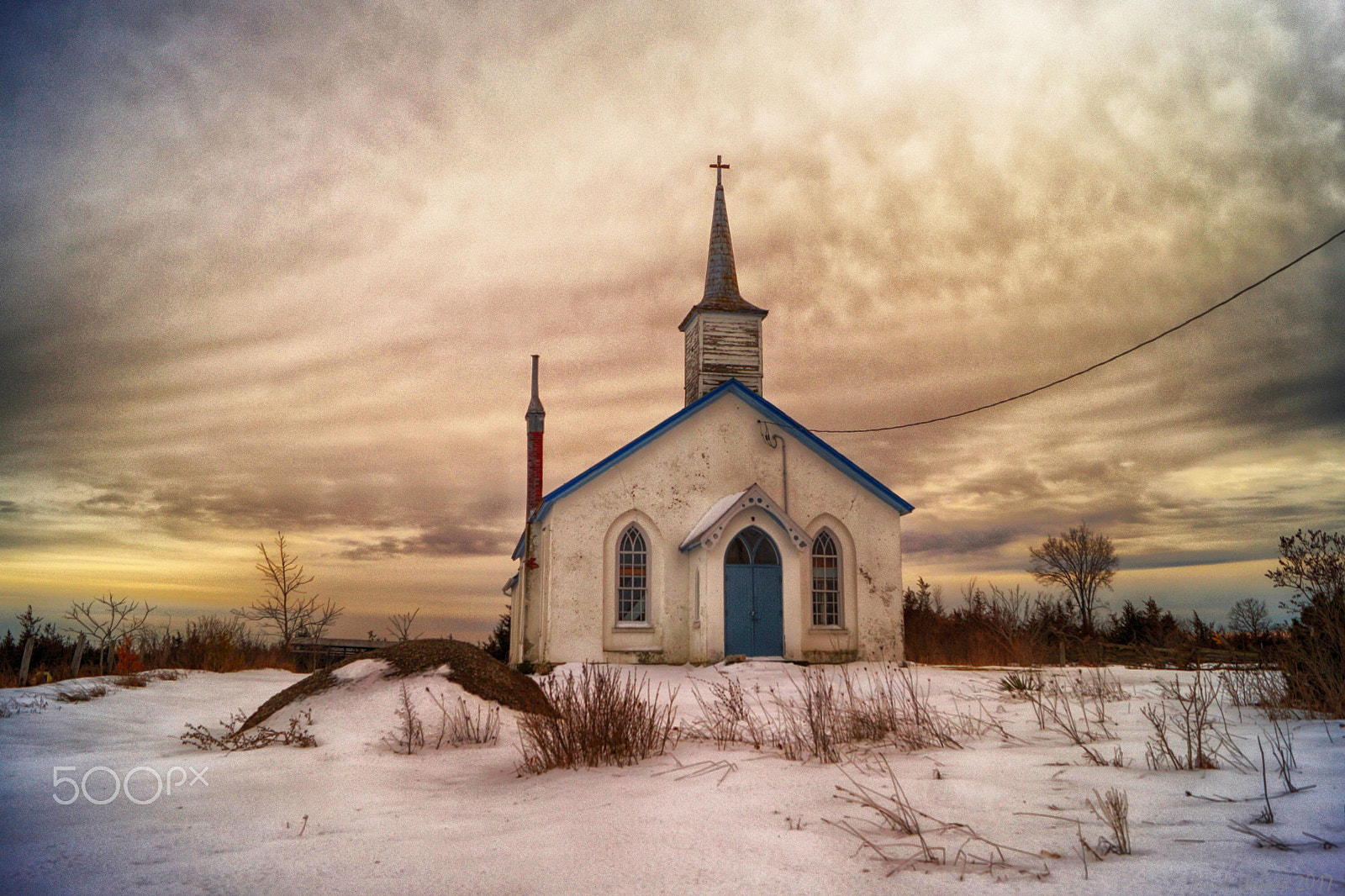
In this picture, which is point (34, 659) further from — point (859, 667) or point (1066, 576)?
point (1066, 576)

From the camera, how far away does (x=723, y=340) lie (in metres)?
23.1

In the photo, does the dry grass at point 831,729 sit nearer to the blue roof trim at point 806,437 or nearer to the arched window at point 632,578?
the arched window at point 632,578

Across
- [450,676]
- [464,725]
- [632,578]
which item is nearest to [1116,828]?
[464,725]

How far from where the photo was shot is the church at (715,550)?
61.4 ft

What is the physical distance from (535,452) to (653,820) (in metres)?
17.2

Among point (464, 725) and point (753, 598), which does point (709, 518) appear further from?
point (464, 725)

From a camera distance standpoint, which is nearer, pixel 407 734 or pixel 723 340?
pixel 407 734

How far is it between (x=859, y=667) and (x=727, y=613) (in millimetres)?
3086

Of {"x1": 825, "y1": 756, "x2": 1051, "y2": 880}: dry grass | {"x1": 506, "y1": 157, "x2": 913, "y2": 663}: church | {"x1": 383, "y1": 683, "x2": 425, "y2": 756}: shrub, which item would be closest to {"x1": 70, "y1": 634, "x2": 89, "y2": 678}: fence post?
{"x1": 506, "y1": 157, "x2": 913, "y2": 663}: church

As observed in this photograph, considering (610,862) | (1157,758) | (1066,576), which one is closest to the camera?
(610,862)

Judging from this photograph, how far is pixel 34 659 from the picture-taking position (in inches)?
763

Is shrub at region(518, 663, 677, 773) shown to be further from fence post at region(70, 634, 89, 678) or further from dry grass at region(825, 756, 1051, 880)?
fence post at region(70, 634, 89, 678)

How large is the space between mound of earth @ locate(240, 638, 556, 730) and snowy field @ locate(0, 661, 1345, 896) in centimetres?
118

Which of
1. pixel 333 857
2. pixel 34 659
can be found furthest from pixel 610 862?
pixel 34 659
